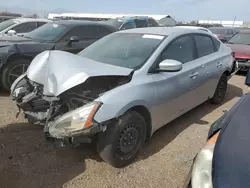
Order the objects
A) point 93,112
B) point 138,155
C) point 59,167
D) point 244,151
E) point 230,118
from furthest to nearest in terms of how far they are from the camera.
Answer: point 138,155
point 59,167
point 93,112
point 230,118
point 244,151

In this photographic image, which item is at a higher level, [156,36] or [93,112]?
[156,36]

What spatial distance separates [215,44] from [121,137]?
128 inches

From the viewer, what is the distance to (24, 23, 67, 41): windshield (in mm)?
6379

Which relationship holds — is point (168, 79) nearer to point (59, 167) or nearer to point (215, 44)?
point (59, 167)

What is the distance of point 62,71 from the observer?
9.86 feet

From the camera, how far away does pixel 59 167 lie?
121 inches

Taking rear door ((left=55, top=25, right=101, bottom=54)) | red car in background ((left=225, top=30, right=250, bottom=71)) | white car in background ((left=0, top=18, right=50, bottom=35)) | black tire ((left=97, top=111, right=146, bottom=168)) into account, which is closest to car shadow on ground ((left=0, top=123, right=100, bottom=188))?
black tire ((left=97, top=111, right=146, bottom=168))

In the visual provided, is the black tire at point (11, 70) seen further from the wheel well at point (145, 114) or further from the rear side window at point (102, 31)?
the wheel well at point (145, 114)

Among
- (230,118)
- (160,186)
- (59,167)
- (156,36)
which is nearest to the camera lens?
(230,118)

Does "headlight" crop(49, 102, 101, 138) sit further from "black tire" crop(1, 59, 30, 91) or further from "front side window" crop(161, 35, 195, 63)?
"black tire" crop(1, 59, 30, 91)

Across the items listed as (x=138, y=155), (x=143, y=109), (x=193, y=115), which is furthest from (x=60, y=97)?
(x=193, y=115)

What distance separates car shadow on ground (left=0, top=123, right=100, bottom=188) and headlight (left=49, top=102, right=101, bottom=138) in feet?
1.84

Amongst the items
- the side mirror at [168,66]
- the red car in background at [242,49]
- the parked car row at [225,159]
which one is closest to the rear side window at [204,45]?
the side mirror at [168,66]

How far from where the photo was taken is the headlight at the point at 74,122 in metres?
2.60
